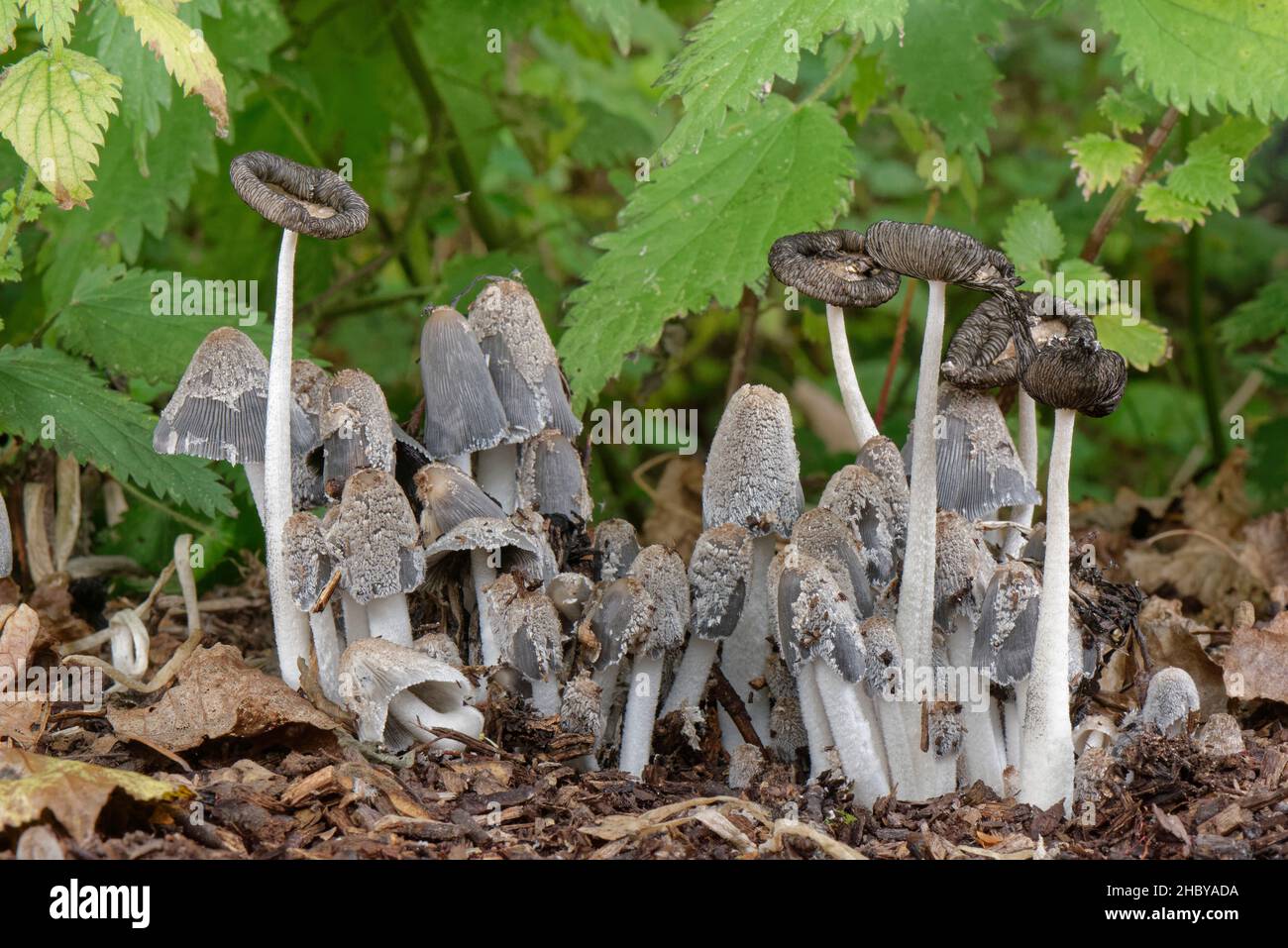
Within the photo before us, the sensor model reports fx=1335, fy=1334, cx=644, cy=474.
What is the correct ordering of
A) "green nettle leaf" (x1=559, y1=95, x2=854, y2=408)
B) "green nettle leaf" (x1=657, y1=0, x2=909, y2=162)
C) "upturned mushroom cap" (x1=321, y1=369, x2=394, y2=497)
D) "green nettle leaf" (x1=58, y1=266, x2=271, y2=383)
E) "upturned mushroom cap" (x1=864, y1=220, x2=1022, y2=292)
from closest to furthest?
1. "upturned mushroom cap" (x1=864, y1=220, x2=1022, y2=292)
2. "green nettle leaf" (x1=657, y1=0, x2=909, y2=162)
3. "upturned mushroom cap" (x1=321, y1=369, x2=394, y2=497)
4. "green nettle leaf" (x1=559, y1=95, x2=854, y2=408)
5. "green nettle leaf" (x1=58, y1=266, x2=271, y2=383)

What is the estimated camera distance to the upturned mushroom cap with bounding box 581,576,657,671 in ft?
9.64

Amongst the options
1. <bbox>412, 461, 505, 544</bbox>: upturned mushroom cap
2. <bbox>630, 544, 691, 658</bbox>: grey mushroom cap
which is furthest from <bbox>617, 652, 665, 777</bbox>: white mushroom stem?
<bbox>412, 461, 505, 544</bbox>: upturned mushroom cap

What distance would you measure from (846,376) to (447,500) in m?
0.97

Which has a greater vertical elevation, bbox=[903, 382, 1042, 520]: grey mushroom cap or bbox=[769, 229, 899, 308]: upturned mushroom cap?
bbox=[769, 229, 899, 308]: upturned mushroom cap

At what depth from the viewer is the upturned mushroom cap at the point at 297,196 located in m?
2.82

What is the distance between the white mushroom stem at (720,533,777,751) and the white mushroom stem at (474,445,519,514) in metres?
0.61

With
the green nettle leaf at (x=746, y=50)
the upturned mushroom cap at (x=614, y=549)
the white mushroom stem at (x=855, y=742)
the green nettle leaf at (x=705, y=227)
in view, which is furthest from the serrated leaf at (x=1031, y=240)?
the white mushroom stem at (x=855, y=742)

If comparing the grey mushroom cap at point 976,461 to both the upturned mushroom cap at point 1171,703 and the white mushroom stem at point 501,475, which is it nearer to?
the upturned mushroom cap at point 1171,703

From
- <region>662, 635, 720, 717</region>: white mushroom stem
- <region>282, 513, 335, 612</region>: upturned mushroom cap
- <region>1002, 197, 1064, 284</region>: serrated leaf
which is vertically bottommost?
<region>662, 635, 720, 717</region>: white mushroom stem

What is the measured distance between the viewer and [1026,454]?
10.4 feet

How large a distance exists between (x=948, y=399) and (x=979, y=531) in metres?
0.32

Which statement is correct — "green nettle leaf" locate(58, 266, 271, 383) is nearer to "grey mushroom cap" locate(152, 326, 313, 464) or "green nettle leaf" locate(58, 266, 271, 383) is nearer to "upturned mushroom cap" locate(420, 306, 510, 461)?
"grey mushroom cap" locate(152, 326, 313, 464)

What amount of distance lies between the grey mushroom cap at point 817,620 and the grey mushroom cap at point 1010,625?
0.28 metres
